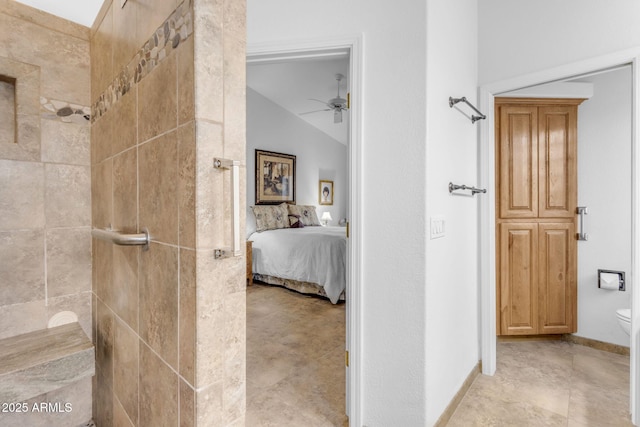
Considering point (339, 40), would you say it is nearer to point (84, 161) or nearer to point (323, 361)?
point (84, 161)

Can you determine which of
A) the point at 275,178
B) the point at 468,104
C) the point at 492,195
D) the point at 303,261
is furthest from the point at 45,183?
the point at 275,178

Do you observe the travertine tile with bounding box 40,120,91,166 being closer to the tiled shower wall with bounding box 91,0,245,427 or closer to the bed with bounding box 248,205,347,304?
the tiled shower wall with bounding box 91,0,245,427

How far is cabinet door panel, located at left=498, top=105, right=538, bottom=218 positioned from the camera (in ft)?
8.95

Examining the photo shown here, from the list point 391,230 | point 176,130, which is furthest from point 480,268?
point 176,130

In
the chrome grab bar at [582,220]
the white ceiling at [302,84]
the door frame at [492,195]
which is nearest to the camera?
the door frame at [492,195]

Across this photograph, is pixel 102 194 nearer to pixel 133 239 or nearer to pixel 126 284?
pixel 126 284

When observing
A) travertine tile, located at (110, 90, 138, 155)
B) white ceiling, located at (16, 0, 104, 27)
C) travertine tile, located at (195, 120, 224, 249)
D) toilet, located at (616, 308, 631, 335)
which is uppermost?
white ceiling, located at (16, 0, 104, 27)

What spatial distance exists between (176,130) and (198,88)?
13 cm

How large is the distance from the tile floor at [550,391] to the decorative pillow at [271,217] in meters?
3.76

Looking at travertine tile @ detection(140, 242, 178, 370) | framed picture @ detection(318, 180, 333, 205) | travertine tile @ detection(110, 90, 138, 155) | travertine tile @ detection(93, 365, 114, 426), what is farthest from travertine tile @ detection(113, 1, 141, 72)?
framed picture @ detection(318, 180, 333, 205)

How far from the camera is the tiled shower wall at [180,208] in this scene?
0.72 m

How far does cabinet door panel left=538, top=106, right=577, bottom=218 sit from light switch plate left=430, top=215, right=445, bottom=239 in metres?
1.71

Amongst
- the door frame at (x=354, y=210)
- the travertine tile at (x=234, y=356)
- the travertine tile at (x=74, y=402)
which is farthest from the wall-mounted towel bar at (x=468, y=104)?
the travertine tile at (x=74, y=402)

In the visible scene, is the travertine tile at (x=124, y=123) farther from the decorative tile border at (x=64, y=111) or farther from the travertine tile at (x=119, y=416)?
the travertine tile at (x=119, y=416)
